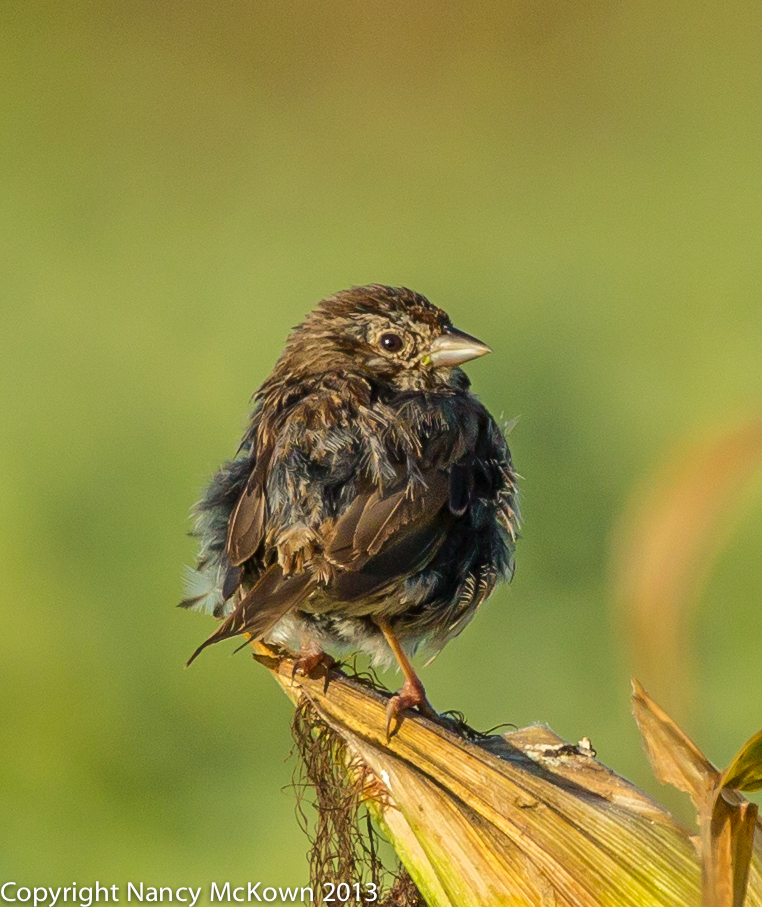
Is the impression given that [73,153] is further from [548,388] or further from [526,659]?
[526,659]

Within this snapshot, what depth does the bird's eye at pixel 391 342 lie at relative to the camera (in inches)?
158

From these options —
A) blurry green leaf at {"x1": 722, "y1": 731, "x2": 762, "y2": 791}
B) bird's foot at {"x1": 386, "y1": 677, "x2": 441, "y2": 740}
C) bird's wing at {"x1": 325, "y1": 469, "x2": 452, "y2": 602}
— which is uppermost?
bird's wing at {"x1": 325, "y1": 469, "x2": 452, "y2": 602}

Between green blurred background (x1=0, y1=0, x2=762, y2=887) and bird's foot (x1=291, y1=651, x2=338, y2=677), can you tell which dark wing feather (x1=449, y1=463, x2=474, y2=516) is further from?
green blurred background (x1=0, y1=0, x2=762, y2=887)

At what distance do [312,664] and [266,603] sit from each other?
290 millimetres

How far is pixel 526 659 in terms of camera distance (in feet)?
14.5

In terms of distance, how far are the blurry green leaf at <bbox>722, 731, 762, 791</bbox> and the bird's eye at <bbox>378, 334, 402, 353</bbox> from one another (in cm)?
206

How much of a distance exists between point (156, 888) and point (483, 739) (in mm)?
1299

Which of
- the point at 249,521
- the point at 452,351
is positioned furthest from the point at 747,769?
the point at 452,351

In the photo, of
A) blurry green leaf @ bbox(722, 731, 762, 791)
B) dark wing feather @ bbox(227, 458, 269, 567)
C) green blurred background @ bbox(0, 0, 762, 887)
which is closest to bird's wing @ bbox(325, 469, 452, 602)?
dark wing feather @ bbox(227, 458, 269, 567)

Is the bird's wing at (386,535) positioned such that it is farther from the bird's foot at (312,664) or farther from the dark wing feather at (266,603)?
the bird's foot at (312,664)

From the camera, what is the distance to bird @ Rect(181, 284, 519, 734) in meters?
3.28

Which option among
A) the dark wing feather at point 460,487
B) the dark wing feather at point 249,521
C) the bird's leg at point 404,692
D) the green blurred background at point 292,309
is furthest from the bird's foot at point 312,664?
the green blurred background at point 292,309

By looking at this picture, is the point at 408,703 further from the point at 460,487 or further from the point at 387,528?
the point at 460,487

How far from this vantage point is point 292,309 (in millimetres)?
5410
